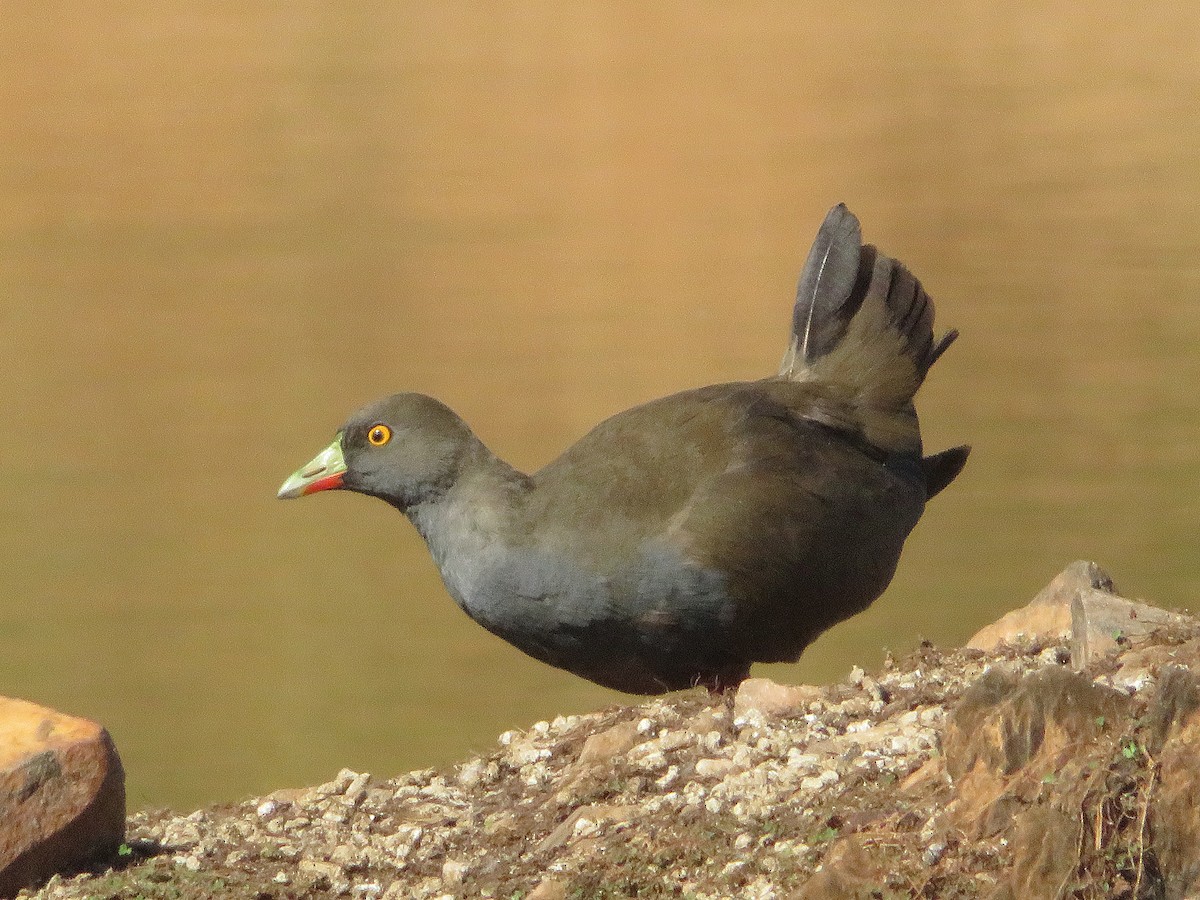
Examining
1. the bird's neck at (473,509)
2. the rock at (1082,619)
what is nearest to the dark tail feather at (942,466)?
the rock at (1082,619)

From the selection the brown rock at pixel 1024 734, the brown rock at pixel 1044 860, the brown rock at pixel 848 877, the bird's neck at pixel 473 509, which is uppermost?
the bird's neck at pixel 473 509

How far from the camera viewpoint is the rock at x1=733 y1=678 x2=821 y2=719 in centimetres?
518

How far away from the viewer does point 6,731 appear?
480 centimetres

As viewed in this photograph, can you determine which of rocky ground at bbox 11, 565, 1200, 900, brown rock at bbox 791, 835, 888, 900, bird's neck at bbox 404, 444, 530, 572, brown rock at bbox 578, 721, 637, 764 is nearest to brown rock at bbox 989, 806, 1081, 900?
rocky ground at bbox 11, 565, 1200, 900

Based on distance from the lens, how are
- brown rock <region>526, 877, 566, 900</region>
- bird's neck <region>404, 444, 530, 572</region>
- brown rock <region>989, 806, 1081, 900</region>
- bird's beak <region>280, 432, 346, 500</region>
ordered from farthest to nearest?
bird's beak <region>280, 432, 346, 500</region> → bird's neck <region>404, 444, 530, 572</region> → brown rock <region>526, 877, 566, 900</region> → brown rock <region>989, 806, 1081, 900</region>

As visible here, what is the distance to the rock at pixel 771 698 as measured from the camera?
5180mm

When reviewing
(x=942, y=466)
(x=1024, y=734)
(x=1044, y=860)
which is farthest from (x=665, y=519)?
(x=1044, y=860)

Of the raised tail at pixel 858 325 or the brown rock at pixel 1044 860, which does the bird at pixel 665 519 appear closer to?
the raised tail at pixel 858 325

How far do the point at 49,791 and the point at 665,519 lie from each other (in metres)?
1.90

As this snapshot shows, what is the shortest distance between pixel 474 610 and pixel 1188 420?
8.41 m

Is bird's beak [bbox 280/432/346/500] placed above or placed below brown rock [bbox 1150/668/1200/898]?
above

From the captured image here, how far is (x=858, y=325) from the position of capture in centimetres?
669

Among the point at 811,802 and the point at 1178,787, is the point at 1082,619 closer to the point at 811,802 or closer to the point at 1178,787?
the point at 811,802

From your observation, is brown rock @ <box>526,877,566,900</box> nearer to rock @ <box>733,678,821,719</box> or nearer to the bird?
rock @ <box>733,678,821,719</box>
